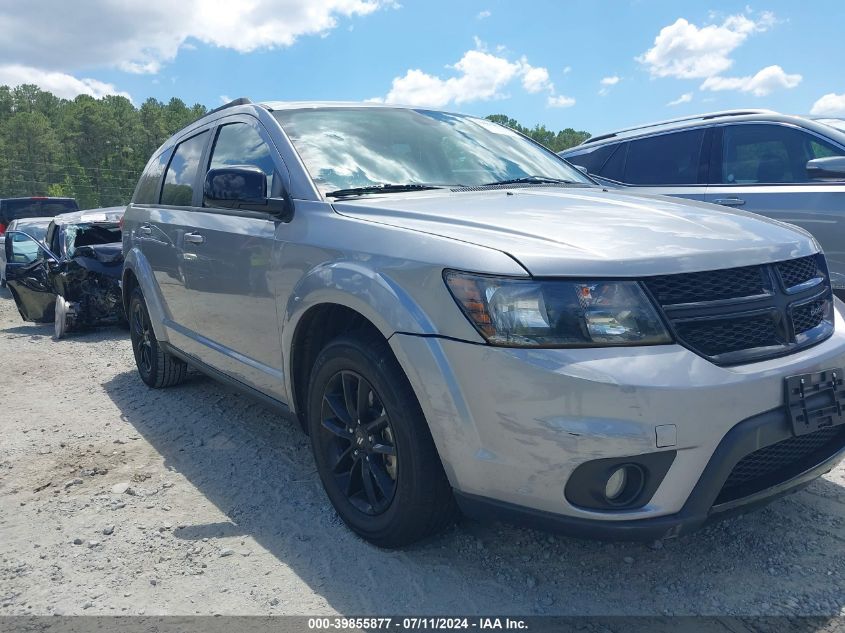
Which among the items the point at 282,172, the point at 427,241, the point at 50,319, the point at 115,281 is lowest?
the point at 50,319

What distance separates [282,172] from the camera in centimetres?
319

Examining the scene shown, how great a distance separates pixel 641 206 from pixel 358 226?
3.69 feet

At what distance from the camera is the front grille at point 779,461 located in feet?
7.28

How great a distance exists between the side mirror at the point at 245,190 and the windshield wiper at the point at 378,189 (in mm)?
226

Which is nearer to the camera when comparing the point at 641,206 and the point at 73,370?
the point at 641,206

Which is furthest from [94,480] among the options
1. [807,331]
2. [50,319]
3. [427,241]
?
[50,319]

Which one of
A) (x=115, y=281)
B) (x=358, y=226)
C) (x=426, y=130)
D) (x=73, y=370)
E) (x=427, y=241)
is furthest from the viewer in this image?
(x=115, y=281)

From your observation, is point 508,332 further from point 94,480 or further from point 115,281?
point 115,281

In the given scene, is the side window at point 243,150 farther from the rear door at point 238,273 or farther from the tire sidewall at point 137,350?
the tire sidewall at point 137,350

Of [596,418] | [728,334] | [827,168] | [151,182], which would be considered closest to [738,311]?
[728,334]

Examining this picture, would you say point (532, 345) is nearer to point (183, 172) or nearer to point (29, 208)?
point (183, 172)

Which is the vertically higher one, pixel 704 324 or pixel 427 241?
pixel 427 241

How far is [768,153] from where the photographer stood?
5.23m

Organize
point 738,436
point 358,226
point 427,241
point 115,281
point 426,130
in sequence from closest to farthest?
point 738,436
point 427,241
point 358,226
point 426,130
point 115,281
